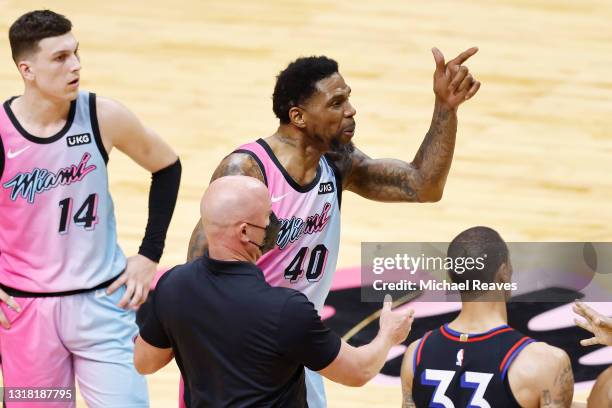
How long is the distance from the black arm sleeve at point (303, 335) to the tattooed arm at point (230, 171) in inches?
40.1

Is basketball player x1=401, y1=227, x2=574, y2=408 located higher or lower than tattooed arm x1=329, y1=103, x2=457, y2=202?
lower

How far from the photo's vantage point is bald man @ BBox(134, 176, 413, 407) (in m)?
4.12

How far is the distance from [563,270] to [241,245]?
12.3 ft

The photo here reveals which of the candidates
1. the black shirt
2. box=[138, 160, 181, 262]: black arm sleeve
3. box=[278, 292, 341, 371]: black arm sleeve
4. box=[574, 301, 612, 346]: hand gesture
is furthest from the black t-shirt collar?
box=[138, 160, 181, 262]: black arm sleeve

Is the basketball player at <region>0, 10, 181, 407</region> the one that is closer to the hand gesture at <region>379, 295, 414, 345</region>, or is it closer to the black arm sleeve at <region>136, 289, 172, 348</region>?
the black arm sleeve at <region>136, 289, 172, 348</region>

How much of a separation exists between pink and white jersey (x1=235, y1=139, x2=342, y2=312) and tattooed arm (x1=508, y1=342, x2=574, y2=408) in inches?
48.2

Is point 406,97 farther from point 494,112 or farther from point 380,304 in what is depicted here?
point 380,304

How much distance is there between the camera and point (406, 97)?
10.5 metres

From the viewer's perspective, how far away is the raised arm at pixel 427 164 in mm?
5262

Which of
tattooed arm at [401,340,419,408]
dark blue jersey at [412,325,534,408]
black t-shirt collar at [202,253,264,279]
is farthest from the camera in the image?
tattooed arm at [401,340,419,408]

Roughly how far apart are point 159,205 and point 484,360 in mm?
1853

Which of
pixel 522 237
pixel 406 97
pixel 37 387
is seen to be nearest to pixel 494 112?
pixel 406 97

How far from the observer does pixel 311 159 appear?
5316 mm

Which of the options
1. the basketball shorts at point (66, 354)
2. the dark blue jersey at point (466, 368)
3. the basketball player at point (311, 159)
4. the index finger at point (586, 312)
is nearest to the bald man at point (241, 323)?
the dark blue jersey at point (466, 368)
